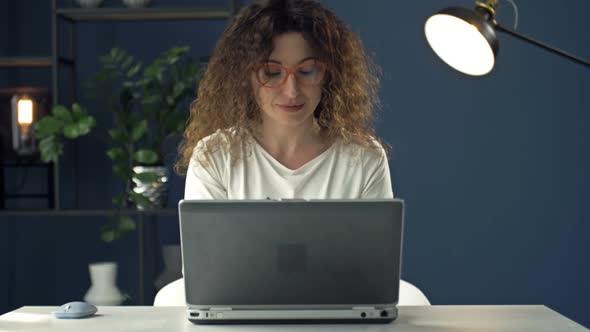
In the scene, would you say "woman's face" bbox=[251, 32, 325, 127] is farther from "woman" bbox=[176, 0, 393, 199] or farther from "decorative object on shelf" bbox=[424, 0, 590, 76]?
"decorative object on shelf" bbox=[424, 0, 590, 76]

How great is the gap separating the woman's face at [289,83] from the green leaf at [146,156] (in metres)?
1.20

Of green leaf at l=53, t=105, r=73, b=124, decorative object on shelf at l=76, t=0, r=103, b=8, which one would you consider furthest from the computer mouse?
decorative object on shelf at l=76, t=0, r=103, b=8

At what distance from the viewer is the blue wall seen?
3896 mm

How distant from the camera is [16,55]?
3947mm

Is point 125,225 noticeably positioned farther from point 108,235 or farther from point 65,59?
point 65,59

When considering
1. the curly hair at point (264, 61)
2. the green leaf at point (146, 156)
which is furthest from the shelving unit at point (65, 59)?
the curly hair at point (264, 61)

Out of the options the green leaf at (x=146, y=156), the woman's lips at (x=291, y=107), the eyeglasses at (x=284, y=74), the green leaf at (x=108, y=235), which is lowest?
the green leaf at (x=108, y=235)

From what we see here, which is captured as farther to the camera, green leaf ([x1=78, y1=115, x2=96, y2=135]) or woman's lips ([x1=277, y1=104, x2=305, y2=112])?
green leaf ([x1=78, y1=115, x2=96, y2=135])

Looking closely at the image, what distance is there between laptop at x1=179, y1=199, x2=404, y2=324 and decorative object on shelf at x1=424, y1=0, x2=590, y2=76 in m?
0.73

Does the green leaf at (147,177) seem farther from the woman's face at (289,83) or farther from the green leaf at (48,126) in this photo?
the woman's face at (289,83)

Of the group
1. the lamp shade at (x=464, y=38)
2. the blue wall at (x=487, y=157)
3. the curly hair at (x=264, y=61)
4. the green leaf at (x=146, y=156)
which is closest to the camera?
the lamp shade at (x=464, y=38)

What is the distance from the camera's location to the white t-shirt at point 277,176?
2.39m

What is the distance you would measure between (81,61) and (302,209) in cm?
261

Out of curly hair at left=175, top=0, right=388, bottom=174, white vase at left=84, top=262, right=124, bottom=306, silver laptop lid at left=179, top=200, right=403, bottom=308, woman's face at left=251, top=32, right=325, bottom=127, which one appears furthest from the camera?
white vase at left=84, top=262, right=124, bottom=306
